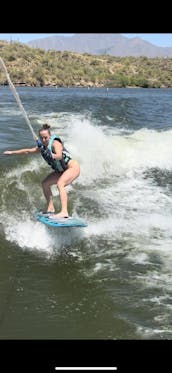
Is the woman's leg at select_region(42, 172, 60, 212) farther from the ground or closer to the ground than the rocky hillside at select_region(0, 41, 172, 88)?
farther from the ground

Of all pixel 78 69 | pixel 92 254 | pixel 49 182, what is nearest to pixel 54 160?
pixel 49 182

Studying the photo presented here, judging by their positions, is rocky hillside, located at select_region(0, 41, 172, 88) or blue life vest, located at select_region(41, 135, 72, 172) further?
rocky hillside, located at select_region(0, 41, 172, 88)

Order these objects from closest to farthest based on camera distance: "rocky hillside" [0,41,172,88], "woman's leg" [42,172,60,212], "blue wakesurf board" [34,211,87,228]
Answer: "blue wakesurf board" [34,211,87,228] < "woman's leg" [42,172,60,212] < "rocky hillside" [0,41,172,88]

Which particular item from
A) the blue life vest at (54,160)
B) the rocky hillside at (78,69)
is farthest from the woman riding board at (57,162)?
the rocky hillside at (78,69)

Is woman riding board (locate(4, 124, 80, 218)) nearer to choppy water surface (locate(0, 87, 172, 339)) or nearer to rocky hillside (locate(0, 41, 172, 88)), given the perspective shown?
choppy water surface (locate(0, 87, 172, 339))

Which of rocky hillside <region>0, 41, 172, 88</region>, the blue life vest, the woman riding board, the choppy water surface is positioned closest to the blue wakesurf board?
the woman riding board

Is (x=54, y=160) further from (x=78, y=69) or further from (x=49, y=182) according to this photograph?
(x=78, y=69)

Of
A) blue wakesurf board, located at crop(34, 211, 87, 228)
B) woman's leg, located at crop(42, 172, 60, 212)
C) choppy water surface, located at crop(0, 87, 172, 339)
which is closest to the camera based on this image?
choppy water surface, located at crop(0, 87, 172, 339)

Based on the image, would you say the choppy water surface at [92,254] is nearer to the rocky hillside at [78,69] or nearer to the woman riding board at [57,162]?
the woman riding board at [57,162]

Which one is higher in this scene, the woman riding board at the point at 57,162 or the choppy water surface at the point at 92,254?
the woman riding board at the point at 57,162

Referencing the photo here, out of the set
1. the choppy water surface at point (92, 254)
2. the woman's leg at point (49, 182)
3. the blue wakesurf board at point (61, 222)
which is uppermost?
the woman's leg at point (49, 182)

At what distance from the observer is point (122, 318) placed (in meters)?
6.35
